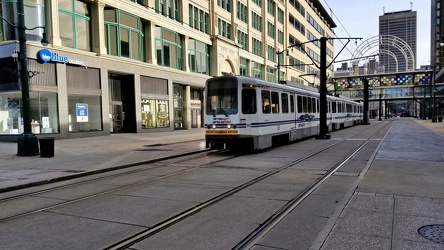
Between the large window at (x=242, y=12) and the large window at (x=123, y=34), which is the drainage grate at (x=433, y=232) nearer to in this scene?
the large window at (x=123, y=34)

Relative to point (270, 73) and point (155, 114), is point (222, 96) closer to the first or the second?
point (155, 114)

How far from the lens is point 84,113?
24.5 meters

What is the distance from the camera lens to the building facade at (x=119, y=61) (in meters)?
21.6

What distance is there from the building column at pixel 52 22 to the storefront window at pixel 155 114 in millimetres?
9318

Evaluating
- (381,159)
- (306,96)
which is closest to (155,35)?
(306,96)

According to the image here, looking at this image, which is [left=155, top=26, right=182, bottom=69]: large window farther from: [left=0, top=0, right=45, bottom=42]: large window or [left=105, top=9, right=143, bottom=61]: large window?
[left=0, top=0, right=45, bottom=42]: large window

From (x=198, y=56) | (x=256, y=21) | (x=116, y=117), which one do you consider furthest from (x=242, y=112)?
(x=256, y=21)

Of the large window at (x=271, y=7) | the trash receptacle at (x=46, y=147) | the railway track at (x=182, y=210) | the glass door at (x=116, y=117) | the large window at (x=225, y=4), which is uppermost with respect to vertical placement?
the large window at (x=271, y=7)

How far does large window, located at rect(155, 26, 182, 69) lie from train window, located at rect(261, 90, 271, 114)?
18750 millimetres

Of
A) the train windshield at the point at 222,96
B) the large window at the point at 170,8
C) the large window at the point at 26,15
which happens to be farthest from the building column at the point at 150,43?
the train windshield at the point at 222,96

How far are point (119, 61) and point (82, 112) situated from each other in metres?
5.35

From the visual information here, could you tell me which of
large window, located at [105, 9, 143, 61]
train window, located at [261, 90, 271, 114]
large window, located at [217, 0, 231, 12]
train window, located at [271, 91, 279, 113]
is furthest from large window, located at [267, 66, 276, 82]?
train window, located at [261, 90, 271, 114]

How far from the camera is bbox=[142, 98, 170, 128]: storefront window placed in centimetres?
3028

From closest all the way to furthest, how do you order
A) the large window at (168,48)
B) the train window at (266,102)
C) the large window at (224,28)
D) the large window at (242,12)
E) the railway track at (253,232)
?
1. the railway track at (253,232)
2. the train window at (266,102)
3. the large window at (168,48)
4. the large window at (224,28)
5. the large window at (242,12)
